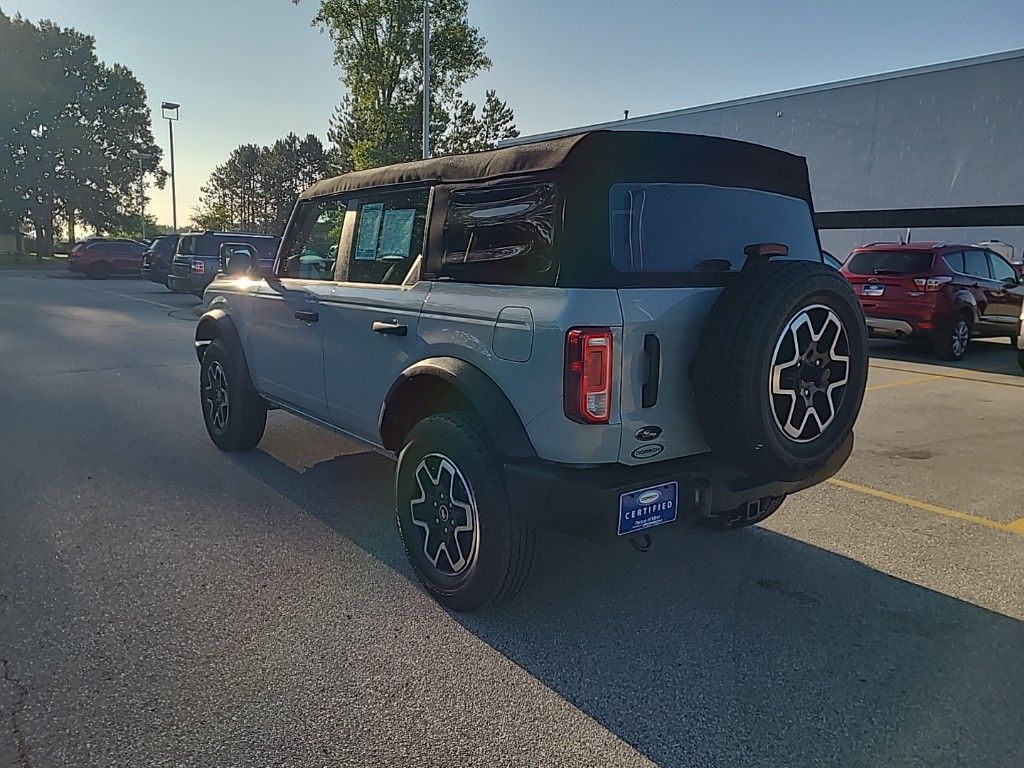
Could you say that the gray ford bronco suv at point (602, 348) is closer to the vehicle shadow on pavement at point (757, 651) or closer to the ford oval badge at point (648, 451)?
the ford oval badge at point (648, 451)

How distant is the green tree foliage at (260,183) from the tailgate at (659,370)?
72.2 meters

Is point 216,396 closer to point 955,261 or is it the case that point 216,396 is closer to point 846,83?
point 955,261

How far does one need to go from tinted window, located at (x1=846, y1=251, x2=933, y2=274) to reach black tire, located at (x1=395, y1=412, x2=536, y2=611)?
985cm

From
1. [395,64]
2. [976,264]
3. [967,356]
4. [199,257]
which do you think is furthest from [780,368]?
[395,64]

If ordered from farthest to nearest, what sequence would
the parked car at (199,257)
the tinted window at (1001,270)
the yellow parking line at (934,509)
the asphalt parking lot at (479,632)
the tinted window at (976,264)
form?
1. the parked car at (199,257)
2. the tinted window at (1001,270)
3. the tinted window at (976,264)
4. the yellow parking line at (934,509)
5. the asphalt parking lot at (479,632)

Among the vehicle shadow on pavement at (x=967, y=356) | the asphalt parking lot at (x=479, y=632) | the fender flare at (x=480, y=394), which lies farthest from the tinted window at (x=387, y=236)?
the vehicle shadow on pavement at (x=967, y=356)

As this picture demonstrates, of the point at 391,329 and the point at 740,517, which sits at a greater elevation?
the point at 391,329

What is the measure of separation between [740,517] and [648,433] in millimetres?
741

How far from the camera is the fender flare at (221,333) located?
5152mm

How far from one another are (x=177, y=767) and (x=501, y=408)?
1.58 m

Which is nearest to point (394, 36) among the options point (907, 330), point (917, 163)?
point (917, 163)

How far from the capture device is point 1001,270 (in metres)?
11.6

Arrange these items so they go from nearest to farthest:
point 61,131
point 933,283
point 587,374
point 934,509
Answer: point 587,374 < point 934,509 < point 933,283 < point 61,131

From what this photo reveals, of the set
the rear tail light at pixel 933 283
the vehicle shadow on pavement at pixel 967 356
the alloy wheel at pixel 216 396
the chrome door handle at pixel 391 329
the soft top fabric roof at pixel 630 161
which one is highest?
the soft top fabric roof at pixel 630 161
